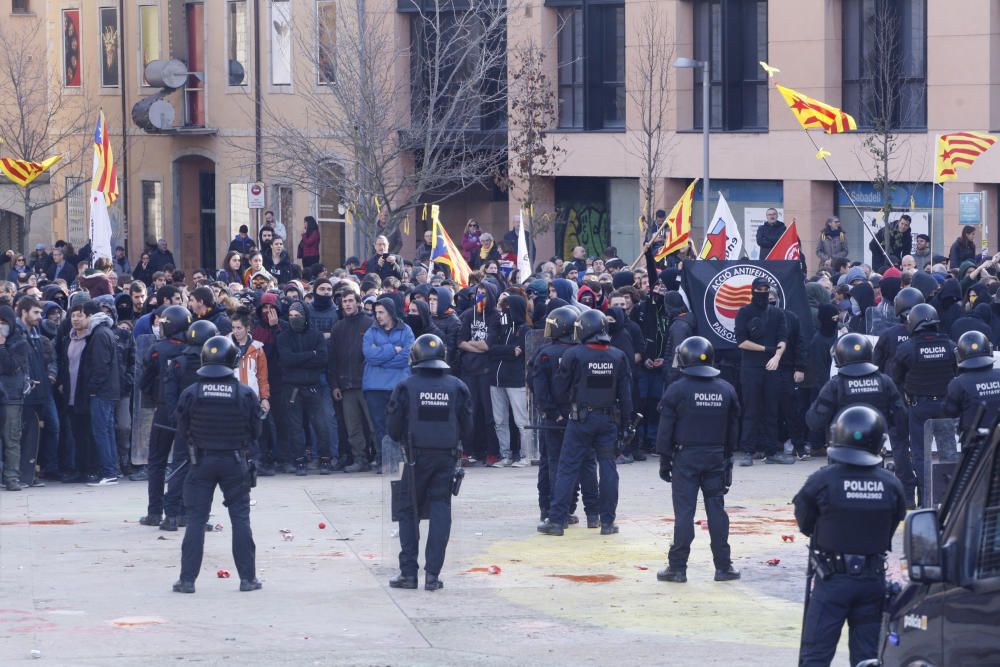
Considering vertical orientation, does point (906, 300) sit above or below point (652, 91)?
below

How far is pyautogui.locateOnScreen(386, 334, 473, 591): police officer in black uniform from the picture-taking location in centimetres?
1200

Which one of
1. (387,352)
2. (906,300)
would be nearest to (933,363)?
(906,300)

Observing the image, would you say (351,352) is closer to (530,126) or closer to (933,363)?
(933,363)

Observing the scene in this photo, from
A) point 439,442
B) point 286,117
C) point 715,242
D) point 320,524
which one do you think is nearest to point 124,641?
point 439,442

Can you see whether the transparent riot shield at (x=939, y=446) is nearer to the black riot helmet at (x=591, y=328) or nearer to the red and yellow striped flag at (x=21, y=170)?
the black riot helmet at (x=591, y=328)

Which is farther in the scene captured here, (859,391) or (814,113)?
(814,113)

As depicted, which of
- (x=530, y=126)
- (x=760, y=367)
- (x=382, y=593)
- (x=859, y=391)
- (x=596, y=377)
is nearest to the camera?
(x=382, y=593)

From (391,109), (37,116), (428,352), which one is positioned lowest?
(428,352)

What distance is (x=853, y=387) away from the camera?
12750 mm

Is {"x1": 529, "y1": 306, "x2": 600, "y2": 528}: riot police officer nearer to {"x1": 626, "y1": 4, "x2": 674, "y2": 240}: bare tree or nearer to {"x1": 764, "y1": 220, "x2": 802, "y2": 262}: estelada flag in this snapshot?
{"x1": 764, "y1": 220, "x2": 802, "y2": 262}: estelada flag

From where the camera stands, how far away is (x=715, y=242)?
2328 cm

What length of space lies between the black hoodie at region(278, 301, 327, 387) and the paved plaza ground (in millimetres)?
1542

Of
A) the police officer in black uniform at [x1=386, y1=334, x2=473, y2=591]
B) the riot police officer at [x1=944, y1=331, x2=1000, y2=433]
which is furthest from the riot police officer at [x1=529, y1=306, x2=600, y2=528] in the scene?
the riot police officer at [x1=944, y1=331, x2=1000, y2=433]

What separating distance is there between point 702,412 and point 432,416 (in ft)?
5.95
